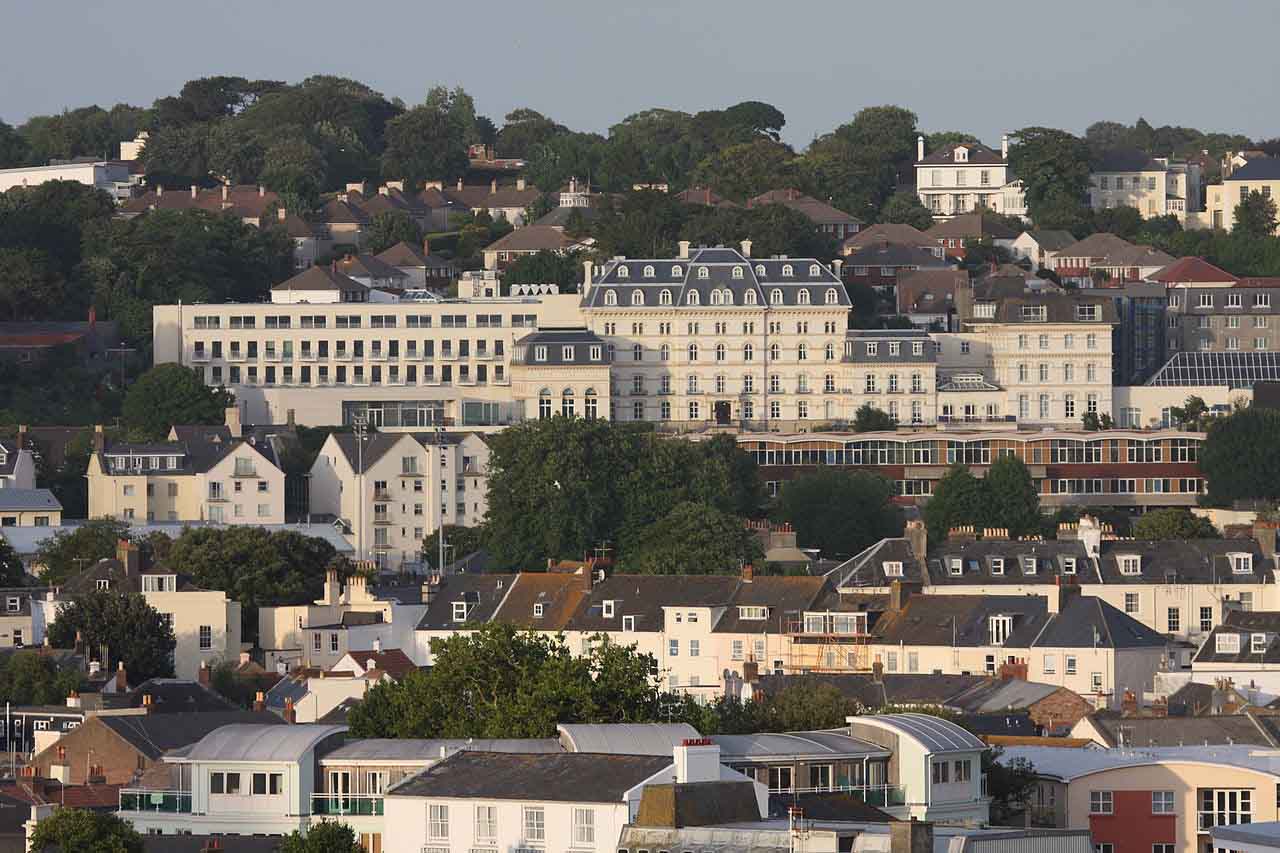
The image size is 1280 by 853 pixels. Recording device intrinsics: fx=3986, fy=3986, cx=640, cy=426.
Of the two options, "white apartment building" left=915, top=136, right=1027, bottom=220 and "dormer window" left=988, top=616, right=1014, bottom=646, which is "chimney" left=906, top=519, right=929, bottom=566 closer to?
"dormer window" left=988, top=616, right=1014, bottom=646

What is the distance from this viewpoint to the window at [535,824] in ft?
143

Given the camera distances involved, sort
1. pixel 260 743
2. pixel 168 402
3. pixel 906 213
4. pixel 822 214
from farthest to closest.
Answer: pixel 906 213 < pixel 822 214 < pixel 168 402 < pixel 260 743

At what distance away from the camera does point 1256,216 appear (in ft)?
562

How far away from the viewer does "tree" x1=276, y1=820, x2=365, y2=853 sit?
144ft

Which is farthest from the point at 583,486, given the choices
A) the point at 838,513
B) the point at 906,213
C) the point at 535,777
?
the point at 535,777

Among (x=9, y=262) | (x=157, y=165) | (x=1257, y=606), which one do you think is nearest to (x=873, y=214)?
(x=157, y=165)

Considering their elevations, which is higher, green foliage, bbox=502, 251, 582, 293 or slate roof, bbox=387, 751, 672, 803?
green foliage, bbox=502, 251, 582, 293

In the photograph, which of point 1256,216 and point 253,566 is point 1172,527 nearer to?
point 253,566

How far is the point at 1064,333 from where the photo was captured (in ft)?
453

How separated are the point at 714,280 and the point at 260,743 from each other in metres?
88.9

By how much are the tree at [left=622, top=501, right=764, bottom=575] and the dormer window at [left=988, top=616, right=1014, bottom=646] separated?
17.2 m

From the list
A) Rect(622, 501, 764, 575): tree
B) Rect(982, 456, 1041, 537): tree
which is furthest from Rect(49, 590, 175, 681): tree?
Rect(982, 456, 1041, 537): tree

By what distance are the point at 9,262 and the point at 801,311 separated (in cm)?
2795

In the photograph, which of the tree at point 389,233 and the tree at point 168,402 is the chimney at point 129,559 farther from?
the tree at point 389,233
